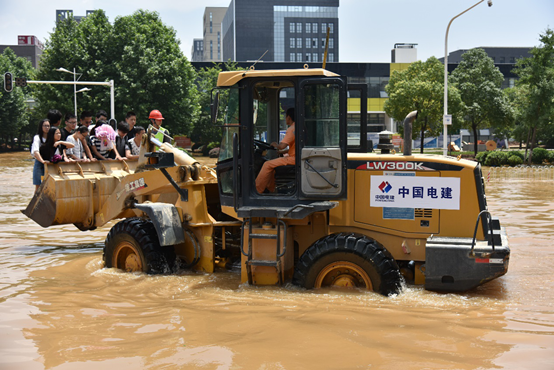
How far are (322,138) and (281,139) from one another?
1038mm

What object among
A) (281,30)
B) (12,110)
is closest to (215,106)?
(12,110)

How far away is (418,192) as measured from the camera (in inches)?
289

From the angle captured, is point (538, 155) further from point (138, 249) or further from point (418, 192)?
point (138, 249)

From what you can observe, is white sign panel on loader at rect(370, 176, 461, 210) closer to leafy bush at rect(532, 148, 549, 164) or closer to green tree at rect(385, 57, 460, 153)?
leafy bush at rect(532, 148, 549, 164)

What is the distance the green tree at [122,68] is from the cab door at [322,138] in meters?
41.2

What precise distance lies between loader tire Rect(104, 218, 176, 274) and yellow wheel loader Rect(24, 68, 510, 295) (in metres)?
0.05

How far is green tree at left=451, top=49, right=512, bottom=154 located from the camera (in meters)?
51.0

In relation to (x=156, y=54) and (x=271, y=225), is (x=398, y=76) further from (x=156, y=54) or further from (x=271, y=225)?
(x=271, y=225)

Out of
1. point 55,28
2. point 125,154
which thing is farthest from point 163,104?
point 125,154

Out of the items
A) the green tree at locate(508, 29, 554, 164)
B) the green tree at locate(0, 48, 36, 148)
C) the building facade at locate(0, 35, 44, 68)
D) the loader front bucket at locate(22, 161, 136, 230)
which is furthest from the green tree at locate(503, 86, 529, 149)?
the building facade at locate(0, 35, 44, 68)

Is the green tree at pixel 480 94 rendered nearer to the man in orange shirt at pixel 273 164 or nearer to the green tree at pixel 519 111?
the green tree at pixel 519 111

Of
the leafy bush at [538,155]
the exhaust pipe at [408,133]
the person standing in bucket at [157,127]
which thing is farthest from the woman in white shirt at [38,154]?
the leafy bush at [538,155]

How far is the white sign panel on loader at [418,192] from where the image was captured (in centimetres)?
728

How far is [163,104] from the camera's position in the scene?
49.4m
